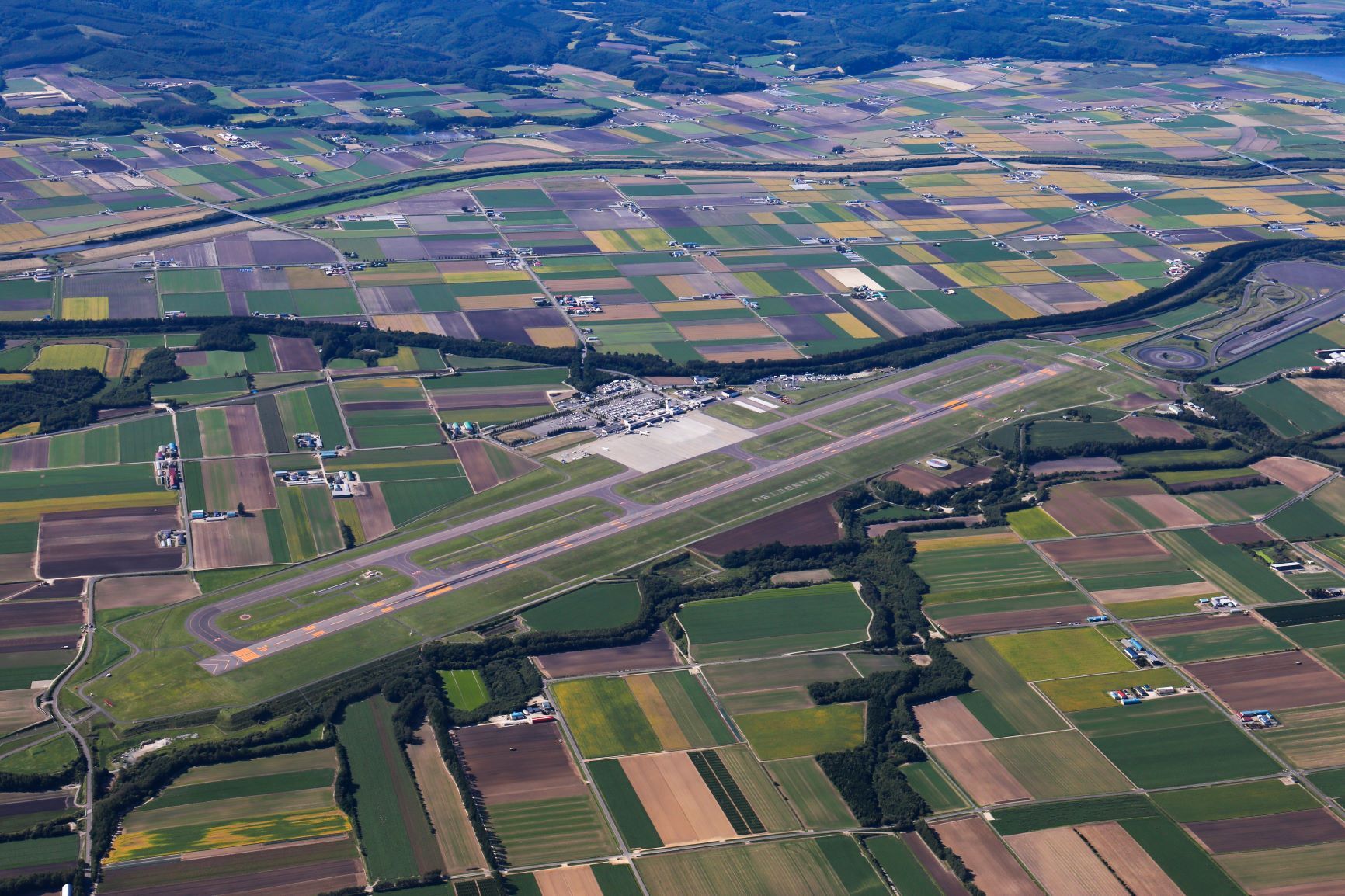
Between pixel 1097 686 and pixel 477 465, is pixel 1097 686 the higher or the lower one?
the lower one

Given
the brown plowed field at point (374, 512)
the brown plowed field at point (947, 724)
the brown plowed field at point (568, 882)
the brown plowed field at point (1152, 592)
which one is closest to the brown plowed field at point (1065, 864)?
the brown plowed field at point (947, 724)

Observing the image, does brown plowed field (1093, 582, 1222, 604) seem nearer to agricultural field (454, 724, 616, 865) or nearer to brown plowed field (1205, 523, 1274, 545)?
brown plowed field (1205, 523, 1274, 545)

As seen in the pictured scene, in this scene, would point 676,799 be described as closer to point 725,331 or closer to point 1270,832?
point 1270,832

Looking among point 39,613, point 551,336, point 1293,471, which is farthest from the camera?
point 551,336

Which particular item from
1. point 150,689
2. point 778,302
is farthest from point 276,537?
point 778,302

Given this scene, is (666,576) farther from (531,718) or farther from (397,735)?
(397,735)

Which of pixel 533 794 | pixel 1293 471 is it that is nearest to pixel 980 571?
pixel 1293 471

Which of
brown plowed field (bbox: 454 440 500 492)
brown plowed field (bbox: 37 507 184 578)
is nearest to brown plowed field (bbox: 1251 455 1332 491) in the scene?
brown plowed field (bbox: 454 440 500 492)
